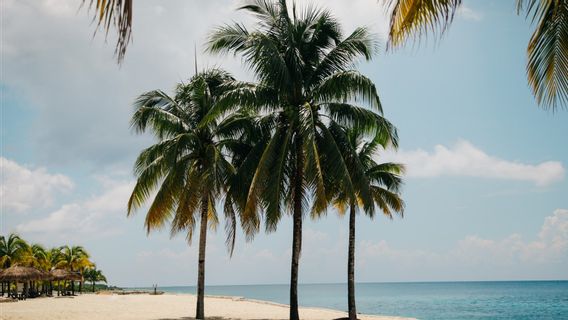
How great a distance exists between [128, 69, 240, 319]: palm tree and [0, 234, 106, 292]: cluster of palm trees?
1117 inches

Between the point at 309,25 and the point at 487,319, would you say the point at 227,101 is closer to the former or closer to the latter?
the point at 309,25

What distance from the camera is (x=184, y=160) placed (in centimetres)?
1942

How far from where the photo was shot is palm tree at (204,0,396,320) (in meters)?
16.4

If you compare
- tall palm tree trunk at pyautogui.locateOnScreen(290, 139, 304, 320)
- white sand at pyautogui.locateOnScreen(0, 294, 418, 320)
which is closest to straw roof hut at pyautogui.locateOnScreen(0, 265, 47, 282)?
white sand at pyautogui.locateOnScreen(0, 294, 418, 320)

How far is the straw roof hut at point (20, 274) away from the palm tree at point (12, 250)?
8.82m

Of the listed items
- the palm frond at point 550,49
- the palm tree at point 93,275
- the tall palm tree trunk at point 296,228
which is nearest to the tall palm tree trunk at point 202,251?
the tall palm tree trunk at point 296,228

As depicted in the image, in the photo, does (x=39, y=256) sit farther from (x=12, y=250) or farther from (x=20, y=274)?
(x=20, y=274)

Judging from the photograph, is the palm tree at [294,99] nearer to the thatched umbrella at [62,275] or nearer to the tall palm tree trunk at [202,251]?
the tall palm tree trunk at [202,251]

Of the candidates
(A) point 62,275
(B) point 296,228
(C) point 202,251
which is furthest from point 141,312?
(A) point 62,275

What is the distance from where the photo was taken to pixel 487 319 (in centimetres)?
4881

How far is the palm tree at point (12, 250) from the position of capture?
4512 centimetres

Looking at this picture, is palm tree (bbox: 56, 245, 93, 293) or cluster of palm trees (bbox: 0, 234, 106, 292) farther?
palm tree (bbox: 56, 245, 93, 293)

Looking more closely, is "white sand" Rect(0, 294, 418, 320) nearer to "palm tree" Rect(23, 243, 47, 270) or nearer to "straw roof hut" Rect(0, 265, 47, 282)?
"straw roof hut" Rect(0, 265, 47, 282)

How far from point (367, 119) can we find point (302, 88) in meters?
2.40
